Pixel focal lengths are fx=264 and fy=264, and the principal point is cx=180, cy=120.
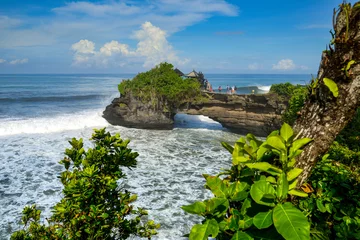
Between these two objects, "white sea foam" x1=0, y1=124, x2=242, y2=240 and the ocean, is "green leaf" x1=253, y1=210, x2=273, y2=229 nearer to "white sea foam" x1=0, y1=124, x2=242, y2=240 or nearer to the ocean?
the ocean

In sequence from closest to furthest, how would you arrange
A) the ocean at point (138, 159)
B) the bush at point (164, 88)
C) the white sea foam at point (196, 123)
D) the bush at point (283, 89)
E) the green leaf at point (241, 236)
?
the green leaf at point (241, 236), the ocean at point (138, 159), the bush at point (283, 89), the bush at point (164, 88), the white sea foam at point (196, 123)

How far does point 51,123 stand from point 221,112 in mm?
14599

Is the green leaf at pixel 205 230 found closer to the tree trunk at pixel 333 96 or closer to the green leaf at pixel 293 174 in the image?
the green leaf at pixel 293 174

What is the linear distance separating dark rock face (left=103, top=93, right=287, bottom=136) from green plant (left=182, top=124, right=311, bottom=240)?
19784 millimetres

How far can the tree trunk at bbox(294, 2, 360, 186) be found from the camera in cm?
173

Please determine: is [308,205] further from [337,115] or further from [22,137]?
[22,137]

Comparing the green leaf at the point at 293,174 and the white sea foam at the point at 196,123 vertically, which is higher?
the green leaf at the point at 293,174

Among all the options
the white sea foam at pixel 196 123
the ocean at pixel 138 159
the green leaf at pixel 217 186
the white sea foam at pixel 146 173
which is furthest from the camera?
the white sea foam at pixel 196 123

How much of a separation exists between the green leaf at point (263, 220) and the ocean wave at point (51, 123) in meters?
22.2

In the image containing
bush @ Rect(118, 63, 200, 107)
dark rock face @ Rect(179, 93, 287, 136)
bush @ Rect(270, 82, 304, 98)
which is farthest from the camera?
bush @ Rect(118, 63, 200, 107)

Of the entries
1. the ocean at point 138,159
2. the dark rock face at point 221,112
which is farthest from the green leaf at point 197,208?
the dark rock face at point 221,112

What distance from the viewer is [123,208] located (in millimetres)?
2812

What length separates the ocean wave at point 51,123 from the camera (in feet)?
67.5

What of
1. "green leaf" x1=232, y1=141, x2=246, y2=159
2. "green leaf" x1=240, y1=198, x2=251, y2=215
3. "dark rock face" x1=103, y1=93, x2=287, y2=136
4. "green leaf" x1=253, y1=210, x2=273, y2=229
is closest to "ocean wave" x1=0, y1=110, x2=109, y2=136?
"dark rock face" x1=103, y1=93, x2=287, y2=136
